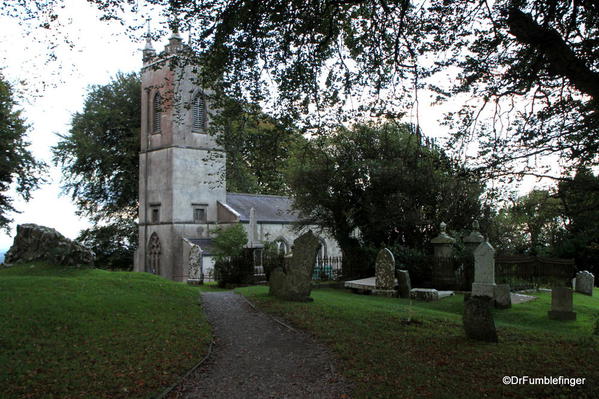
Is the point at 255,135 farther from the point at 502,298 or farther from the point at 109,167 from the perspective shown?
the point at 109,167

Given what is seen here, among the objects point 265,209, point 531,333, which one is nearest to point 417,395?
point 531,333

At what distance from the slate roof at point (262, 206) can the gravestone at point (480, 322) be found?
81.8 ft

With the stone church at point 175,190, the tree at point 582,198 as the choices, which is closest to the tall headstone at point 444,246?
the tree at point 582,198

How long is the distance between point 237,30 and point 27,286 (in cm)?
836

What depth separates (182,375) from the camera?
23.2 feet

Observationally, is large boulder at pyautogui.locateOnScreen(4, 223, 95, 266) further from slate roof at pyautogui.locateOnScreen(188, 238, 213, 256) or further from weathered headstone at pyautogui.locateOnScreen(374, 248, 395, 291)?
slate roof at pyautogui.locateOnScreen(188, 238, 213, 256)

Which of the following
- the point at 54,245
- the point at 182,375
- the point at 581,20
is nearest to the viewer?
the point at 182,375

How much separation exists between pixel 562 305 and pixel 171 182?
83.8ft

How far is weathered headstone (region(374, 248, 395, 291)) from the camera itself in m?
17.2

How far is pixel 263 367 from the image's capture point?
301 inches

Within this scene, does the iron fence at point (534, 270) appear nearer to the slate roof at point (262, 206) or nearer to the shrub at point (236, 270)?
the shrub at point (236, 270)

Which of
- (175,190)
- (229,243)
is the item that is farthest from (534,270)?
(175,190)

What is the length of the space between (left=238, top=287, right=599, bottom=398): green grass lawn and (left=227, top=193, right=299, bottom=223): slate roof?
874 inches

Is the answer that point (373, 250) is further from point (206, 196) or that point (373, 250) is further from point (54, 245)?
point (206, 196)
